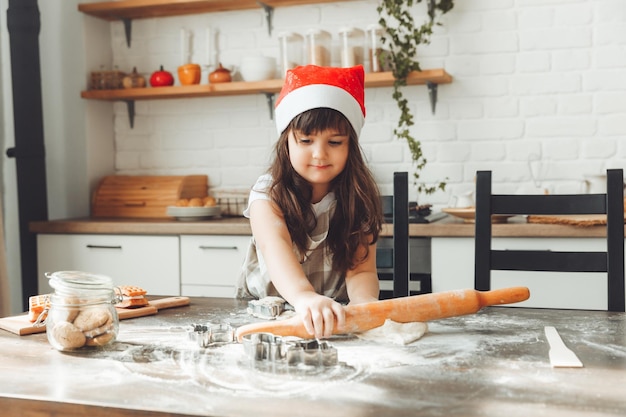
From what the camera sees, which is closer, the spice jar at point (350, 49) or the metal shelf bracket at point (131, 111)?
the spice jar at point (350, 49)

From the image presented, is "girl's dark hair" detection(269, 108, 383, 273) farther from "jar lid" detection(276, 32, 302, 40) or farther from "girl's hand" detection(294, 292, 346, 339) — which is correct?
"jar lid" detection(276, 32, 302, 40)

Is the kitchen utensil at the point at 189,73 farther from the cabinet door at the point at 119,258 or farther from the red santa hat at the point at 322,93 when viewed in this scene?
the red santa hat at the point at 322,93

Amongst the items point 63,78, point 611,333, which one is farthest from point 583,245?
point 63,78

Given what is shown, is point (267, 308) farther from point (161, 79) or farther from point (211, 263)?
point (161, 79)

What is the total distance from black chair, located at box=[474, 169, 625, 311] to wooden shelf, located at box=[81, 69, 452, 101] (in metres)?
1.32

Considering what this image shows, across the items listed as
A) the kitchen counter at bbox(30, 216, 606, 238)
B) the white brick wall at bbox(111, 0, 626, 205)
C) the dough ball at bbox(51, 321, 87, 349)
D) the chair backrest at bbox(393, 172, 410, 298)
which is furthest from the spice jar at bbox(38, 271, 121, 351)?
the white brick wall at bbox(111, 0, 626, 205)

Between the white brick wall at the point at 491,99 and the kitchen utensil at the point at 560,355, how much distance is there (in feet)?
6.66

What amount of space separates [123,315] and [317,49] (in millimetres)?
1945

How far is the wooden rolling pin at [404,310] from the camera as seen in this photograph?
1251mm

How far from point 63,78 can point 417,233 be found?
6.07ft

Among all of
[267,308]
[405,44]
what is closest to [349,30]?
[405,44]

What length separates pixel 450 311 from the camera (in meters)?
1.34

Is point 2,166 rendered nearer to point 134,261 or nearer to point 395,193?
point 134,261

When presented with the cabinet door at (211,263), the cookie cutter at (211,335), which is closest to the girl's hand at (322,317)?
the cookie cutter at (211,335)
